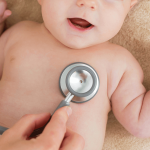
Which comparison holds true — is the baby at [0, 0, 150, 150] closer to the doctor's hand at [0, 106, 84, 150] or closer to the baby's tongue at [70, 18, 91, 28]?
the baby's tongue at [70, 18, 91, 28]

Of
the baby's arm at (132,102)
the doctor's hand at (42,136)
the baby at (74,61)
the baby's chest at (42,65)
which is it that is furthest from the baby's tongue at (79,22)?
the doctor's hand at (42,136)

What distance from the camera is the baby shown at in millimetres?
733

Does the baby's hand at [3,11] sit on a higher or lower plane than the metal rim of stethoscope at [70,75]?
higher

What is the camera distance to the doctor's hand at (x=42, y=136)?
1.39ft

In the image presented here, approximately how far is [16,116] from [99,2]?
565mm

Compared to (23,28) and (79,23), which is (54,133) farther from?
(23,28)

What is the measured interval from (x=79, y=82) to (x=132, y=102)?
0.26 metres

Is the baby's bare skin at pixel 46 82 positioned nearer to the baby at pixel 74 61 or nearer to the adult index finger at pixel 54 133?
the baby at pixel 74 61

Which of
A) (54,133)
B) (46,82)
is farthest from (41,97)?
(54,133)

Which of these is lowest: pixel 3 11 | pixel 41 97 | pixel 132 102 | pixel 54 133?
pixel 132 102

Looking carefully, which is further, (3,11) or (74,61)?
(3,11)

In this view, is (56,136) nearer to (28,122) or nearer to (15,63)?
(28,122)

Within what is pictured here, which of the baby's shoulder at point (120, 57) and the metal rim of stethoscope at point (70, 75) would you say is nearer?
the metal rim of stethoscope at point (70, 75)

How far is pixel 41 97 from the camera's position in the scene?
2.55 feet
